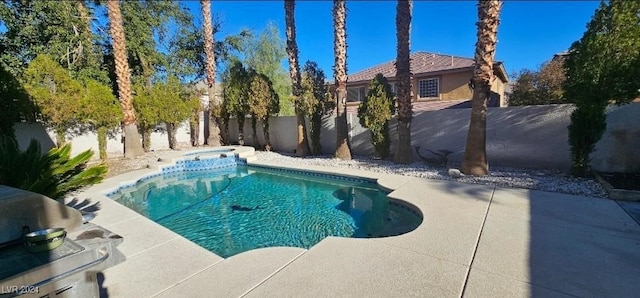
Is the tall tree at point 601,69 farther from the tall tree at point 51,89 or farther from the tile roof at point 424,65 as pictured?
the tall tree at point 51,89

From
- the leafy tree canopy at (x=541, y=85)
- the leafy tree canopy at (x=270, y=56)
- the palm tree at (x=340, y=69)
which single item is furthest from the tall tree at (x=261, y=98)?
the leafy tree canopy at (x=541, y=85)

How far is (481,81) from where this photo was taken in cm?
729

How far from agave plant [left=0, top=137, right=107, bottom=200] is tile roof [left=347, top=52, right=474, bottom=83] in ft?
49.3

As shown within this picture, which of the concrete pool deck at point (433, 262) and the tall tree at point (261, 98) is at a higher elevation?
the tall tree at point (261, 98)

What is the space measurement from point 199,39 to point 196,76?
245 cm

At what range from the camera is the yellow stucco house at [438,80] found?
15.9m

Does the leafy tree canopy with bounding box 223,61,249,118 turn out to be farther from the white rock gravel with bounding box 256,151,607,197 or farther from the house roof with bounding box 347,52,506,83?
the house roof with bounding box 347,52,506,83

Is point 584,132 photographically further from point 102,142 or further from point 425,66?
point 102,142

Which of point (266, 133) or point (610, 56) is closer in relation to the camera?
point (610, 56)

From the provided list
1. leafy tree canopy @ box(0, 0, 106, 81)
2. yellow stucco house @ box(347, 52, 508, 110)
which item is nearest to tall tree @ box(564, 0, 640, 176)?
yellow stucco house @ box(347, 52, 508, 110)

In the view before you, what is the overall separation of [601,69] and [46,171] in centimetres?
1064

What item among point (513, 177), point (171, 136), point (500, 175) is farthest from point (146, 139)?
point (513, 177)

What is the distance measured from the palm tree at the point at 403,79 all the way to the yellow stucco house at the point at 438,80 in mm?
5220

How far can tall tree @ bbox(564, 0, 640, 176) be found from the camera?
589 centimetres
